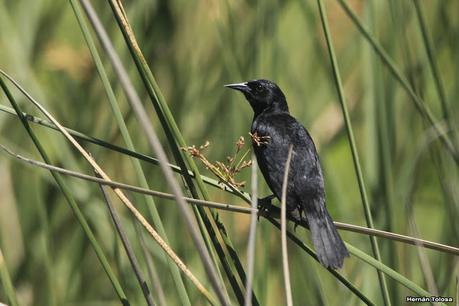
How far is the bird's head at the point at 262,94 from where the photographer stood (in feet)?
11.2

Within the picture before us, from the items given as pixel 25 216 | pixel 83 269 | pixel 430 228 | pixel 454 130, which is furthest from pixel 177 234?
pixel 430 228

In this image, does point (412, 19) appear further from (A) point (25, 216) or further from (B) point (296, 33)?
(A) point (25, 216)

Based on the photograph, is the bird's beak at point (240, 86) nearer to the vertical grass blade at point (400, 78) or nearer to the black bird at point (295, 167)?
the black bird at point (295, 167)

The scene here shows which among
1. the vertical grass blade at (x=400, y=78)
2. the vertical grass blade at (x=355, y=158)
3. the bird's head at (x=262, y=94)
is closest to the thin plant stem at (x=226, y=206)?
the vertical grass blade at (x=355, y=158)

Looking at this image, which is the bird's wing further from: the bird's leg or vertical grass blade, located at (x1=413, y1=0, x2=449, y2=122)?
vertical grass blade, located at (x1=413, y1=0, x2=449, y2=122)

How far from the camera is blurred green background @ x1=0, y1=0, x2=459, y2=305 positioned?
9.68 feet

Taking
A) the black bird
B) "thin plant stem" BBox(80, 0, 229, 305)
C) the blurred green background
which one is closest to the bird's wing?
the black bird

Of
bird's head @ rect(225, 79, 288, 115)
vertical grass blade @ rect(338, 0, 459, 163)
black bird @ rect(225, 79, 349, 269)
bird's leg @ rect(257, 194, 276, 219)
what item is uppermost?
vertical grass blade @ rect(338, 0, 459, 163)

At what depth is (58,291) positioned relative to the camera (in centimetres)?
357

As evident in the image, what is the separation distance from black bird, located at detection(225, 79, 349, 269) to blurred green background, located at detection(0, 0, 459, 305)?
6.2 inches

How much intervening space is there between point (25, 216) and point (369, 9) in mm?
1910

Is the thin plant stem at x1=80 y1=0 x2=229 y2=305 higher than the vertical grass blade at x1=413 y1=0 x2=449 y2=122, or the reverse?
the vertical grass blade at x1=413 y1=0 x2=449 y2=122

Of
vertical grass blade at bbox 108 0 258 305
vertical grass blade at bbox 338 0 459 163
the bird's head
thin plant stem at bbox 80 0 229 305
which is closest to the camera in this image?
thin plant stem at bbox 80 0 229 305

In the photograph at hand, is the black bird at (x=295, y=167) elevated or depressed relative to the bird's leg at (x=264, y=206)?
elevated
